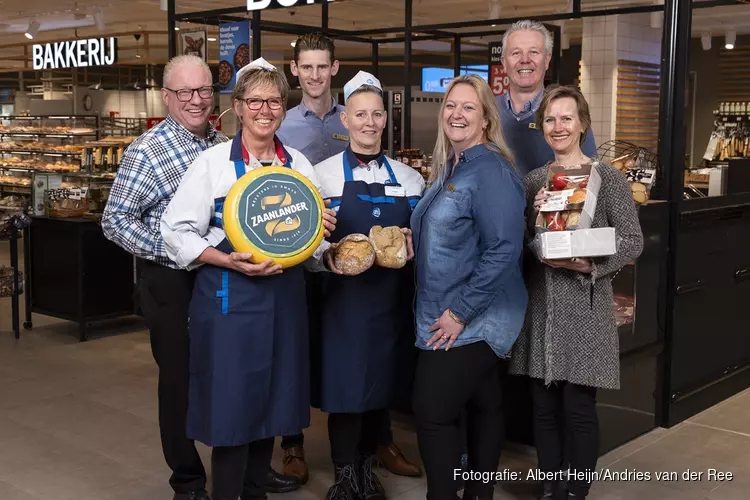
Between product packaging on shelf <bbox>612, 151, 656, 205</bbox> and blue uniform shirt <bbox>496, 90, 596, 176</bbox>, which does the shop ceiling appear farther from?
blue uniform shirt <bbox>496, 90, 596, 176</bbox>

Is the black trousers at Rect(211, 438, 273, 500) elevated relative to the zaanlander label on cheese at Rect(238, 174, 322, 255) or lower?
lower

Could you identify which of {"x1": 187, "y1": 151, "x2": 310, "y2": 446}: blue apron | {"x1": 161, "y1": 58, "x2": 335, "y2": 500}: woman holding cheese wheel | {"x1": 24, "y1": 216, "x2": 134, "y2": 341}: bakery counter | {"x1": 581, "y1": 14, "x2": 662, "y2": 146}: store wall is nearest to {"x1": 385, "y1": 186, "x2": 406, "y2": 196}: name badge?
{"x1": 161, "y1": 58, "x2": 335, "y2": 500}: woman holding cheese wheel

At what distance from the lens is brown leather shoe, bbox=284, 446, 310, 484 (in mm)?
3512

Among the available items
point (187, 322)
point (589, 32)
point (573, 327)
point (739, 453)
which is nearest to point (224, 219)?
point (187, 322)

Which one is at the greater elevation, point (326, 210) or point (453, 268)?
point (326, 210)

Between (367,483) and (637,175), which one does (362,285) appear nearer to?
(367,483)

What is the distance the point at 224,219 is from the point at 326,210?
0.40 m

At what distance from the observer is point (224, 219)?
2.55 metres

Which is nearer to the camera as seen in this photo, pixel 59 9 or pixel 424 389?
pixel 424 389

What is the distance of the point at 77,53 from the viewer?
33.7 ft

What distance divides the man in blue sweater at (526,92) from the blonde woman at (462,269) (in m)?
0.62

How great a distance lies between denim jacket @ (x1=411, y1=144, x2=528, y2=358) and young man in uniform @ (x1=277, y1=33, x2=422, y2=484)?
2.94 ft

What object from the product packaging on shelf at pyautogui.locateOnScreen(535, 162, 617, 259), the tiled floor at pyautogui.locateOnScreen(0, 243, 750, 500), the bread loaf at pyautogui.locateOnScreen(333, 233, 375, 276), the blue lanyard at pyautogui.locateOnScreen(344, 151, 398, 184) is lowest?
the tiled floor at pyautogui.locateOnScreen(0, 243, 750, 500)

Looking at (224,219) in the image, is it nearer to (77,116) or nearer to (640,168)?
(640,168)
